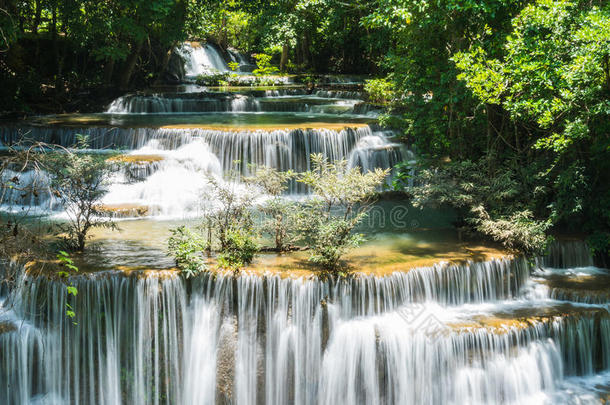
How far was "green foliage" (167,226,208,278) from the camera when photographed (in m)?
8.16

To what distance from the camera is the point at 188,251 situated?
8.29 m

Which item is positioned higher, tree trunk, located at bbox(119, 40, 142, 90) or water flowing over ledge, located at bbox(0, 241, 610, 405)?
tree trunk, located at bbox(119, 40, 142, 90)

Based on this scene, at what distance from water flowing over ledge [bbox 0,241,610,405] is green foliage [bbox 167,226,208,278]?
186 mm

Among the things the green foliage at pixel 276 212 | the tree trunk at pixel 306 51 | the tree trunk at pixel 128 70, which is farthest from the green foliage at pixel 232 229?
the tree trunk at pixel 306 51

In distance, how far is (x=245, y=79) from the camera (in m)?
27.8

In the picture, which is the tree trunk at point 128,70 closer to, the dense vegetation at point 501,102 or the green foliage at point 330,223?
the dense vegetation at point 501,102

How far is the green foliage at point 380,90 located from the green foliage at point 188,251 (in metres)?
8.44

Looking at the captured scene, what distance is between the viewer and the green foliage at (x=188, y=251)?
816cm

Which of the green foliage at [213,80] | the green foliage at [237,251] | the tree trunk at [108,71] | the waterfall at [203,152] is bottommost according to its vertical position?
the green foliage at [237,251]

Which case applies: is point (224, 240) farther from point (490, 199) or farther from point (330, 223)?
point (490, 199)

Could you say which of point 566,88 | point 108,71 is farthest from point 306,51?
point 566,88

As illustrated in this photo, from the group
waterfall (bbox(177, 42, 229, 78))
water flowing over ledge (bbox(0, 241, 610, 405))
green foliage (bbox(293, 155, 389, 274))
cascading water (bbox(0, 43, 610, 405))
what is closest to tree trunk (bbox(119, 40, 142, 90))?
waterfall (bbox(177, 42, 229, 78))

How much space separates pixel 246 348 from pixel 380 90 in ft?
37.8

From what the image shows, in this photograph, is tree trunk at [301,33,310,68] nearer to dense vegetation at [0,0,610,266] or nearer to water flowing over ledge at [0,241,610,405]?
dense vegetation at [0,0,610,266]
